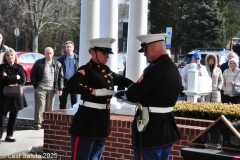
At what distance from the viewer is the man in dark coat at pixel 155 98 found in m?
4.41

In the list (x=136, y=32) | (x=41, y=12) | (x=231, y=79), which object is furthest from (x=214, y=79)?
(x=41, y=12)

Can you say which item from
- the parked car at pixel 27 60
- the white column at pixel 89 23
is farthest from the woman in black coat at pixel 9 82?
the parked car at pixel 27 60

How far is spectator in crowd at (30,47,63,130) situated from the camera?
9.45 m

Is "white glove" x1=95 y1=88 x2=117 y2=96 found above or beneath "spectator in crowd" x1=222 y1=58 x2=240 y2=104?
above

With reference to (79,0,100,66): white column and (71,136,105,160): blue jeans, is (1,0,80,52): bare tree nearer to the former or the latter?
(79,0,100,66): white column

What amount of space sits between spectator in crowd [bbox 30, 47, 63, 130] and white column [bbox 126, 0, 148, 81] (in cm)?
272

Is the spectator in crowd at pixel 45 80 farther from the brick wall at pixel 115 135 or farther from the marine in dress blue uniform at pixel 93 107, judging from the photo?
the marine in dress blue uniform at pixel 93 107

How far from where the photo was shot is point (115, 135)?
646 cm

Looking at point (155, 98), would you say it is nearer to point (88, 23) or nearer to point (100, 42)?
point (100, 42)

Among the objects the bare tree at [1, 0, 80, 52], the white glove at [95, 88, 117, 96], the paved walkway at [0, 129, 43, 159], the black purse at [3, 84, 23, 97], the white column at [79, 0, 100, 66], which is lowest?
the paved walkway at [0, 129, 43, 159]

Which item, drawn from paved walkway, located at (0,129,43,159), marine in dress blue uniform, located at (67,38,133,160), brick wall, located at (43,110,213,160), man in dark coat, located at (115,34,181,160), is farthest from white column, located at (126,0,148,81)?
man in dark coat, located at (115,34,181,160)

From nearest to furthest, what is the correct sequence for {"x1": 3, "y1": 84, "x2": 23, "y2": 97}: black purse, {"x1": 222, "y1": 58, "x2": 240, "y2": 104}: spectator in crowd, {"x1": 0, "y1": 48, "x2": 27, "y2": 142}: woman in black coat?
{"x1": 3, "y1": 84, "x2": 23, "y2": 97}: black purse, {"x1": 0, "y1": 48, "x2": 27, "y2": 142}: woman in black coat, {"x1": 222, "y1": 58, "x2": 240, "y2": 104}: spectator in crowd

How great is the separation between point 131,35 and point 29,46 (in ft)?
123

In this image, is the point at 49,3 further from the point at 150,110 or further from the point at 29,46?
the point at 150,110
